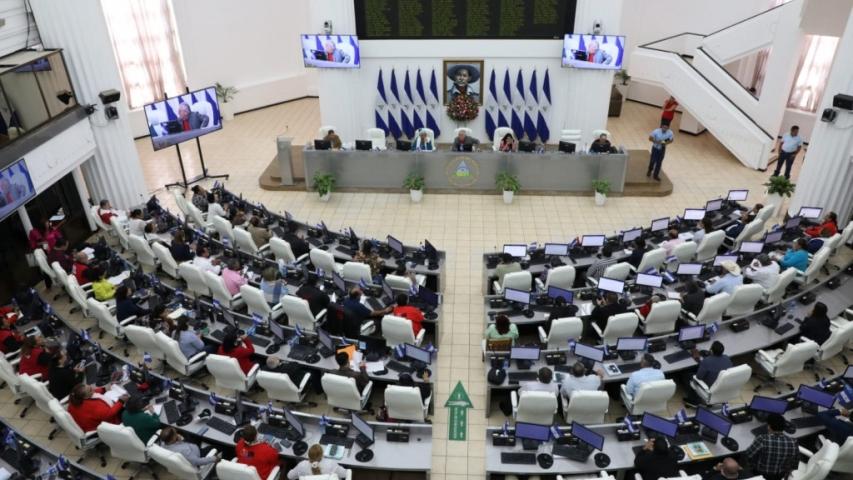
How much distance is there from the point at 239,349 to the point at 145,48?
47.6 feet

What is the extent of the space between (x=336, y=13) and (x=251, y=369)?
11.3 meters

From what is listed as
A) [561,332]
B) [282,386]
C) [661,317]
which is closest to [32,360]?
[282,386]

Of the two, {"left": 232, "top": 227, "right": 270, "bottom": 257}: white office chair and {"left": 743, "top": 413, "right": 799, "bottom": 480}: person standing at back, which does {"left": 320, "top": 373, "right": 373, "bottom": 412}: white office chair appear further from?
{"left": 743, "top": 413, "right": 799, "bottom": 480}: person standing at back

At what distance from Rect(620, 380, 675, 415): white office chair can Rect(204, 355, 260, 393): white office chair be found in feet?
17.2

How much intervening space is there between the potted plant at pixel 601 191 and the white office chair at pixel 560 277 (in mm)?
5028

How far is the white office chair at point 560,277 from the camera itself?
10227mm

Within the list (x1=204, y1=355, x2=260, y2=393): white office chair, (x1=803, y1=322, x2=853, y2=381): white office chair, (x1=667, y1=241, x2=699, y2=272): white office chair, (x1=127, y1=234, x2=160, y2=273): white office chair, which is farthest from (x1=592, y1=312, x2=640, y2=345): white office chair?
(x1=127, y1=234, x2=160, y2=273): white office chair

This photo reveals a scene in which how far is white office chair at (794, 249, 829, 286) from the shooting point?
10.3 meters

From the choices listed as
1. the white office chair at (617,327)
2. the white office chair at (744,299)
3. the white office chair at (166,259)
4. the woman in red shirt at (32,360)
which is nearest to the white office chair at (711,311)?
the white office chair at (744,299)

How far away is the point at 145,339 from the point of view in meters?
8.93

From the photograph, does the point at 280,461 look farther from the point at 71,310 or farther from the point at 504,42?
the point at 504,42

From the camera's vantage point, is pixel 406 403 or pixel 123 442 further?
pixel 406 403

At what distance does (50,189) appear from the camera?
13.0 meters

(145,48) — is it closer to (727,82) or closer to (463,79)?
(463,79)
